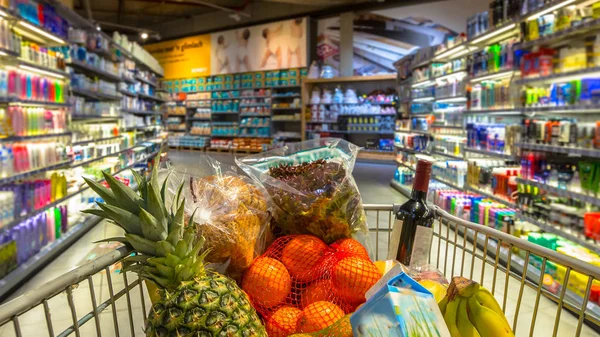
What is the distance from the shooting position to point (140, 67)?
34.2 ft

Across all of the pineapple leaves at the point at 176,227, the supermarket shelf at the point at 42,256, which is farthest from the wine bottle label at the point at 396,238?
the supermarket shelf at the point at 42,256

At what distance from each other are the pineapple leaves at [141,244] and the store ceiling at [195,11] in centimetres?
1150

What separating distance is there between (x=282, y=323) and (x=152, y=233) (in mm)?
383

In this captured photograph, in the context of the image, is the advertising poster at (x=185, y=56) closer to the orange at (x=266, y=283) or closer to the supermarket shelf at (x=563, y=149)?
the supermarket shelf at (x=563, y=149)

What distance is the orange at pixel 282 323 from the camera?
3.39 ft

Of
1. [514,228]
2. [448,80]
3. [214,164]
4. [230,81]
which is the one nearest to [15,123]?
[214,164]

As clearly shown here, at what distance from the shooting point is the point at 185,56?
16.3 metres

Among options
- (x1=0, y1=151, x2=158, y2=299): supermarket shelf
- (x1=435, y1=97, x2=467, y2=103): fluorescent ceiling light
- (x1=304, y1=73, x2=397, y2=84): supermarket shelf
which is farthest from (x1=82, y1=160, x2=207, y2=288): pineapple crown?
(x1=304, y1=73, x2=397, y2=84): supermarket shelf

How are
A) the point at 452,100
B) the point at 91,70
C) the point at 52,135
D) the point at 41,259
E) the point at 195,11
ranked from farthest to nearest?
the point at 195,11 → the point at 452,100 → the point at 91,70 → the point at 52,135 → the point at 41,259

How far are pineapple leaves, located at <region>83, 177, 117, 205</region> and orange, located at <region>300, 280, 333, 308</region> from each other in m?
0.54

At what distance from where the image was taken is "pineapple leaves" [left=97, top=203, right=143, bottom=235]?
2.84ft

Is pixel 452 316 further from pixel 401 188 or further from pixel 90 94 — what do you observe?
pixel 401 188

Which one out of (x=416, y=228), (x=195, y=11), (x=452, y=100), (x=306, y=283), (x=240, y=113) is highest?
(x=195, y=11)

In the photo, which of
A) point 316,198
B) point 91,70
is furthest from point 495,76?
point 91,70
